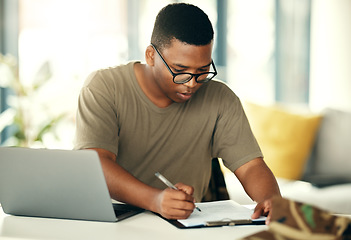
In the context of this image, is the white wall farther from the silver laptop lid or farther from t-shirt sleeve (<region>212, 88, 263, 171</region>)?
the silver laptop lid

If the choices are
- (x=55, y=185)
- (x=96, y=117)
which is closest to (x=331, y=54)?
(x=96, y=117)

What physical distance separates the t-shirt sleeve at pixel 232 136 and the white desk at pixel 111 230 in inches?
21.0

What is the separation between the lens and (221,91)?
6.93 feet

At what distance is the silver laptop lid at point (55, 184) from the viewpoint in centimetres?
142

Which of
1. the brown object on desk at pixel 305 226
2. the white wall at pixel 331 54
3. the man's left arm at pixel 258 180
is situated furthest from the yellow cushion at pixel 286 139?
the brown object on desk at pixel 305 226

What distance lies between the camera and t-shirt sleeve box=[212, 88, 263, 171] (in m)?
1.97

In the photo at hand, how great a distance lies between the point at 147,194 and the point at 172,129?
1.69 feet

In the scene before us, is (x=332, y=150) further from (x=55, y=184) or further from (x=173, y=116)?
(x=55, y=184)

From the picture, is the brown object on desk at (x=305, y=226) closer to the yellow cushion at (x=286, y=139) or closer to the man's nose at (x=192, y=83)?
the man's nose at (x=192, y=83)

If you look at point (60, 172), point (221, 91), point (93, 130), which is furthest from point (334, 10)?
point (60, 172)

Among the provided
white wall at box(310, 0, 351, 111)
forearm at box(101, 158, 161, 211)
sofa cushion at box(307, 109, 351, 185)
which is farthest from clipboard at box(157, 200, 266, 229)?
white wall at box(310, 0, 351, 111)

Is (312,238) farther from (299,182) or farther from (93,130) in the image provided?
(299,182)

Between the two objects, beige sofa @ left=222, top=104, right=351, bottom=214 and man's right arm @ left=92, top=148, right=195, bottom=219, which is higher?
man's right arm @ left=92, top=148, right=195, bottom=219

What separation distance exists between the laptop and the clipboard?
0.20 metres
